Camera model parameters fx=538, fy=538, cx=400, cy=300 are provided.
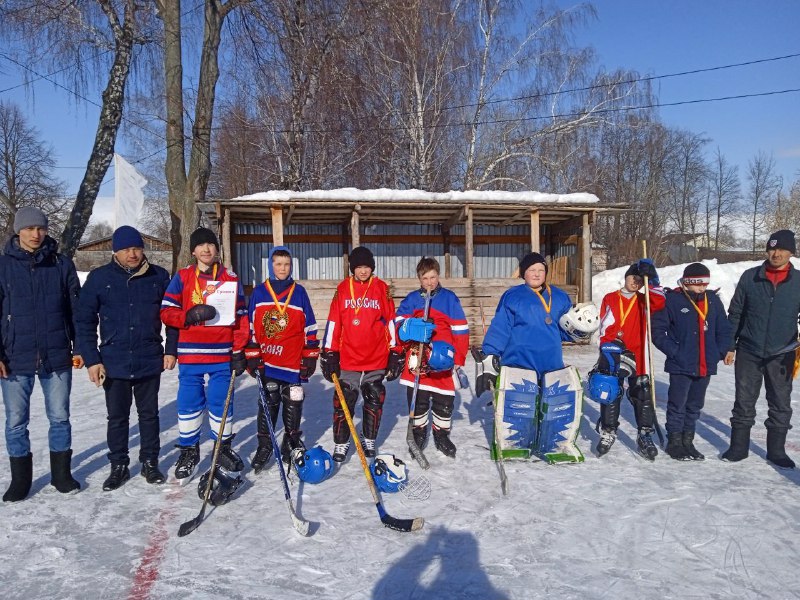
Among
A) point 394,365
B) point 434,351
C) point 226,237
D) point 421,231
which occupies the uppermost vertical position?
point 421,231

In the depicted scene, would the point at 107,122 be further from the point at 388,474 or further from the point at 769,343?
the point at 769,343

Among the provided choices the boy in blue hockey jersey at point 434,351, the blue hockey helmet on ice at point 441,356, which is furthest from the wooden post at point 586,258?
the blue hockey helmet on ice at point 441,356

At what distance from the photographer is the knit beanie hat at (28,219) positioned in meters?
3.83

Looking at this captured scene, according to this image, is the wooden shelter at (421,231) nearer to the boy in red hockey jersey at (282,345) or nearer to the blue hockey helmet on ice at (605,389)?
the boy in red hockey jersey at (282,345)

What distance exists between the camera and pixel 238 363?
417 cm

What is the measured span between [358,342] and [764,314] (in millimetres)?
3492

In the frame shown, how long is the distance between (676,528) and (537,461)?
1340 mm

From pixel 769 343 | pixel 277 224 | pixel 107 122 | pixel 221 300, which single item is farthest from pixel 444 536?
pixel 107 122

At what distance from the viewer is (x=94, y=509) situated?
3.83 metres

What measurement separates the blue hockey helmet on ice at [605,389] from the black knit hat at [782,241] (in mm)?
1716

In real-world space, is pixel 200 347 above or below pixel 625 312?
below

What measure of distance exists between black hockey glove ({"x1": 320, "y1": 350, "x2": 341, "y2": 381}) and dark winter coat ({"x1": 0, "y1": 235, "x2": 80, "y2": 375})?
74.7 inches

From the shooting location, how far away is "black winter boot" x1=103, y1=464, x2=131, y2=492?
4.14 m

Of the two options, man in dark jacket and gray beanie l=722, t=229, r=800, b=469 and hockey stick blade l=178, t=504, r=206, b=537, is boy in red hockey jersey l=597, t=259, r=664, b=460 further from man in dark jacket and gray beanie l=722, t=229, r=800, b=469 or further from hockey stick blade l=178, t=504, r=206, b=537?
hockey stick blade l=178, t=504, r=206, b=537
